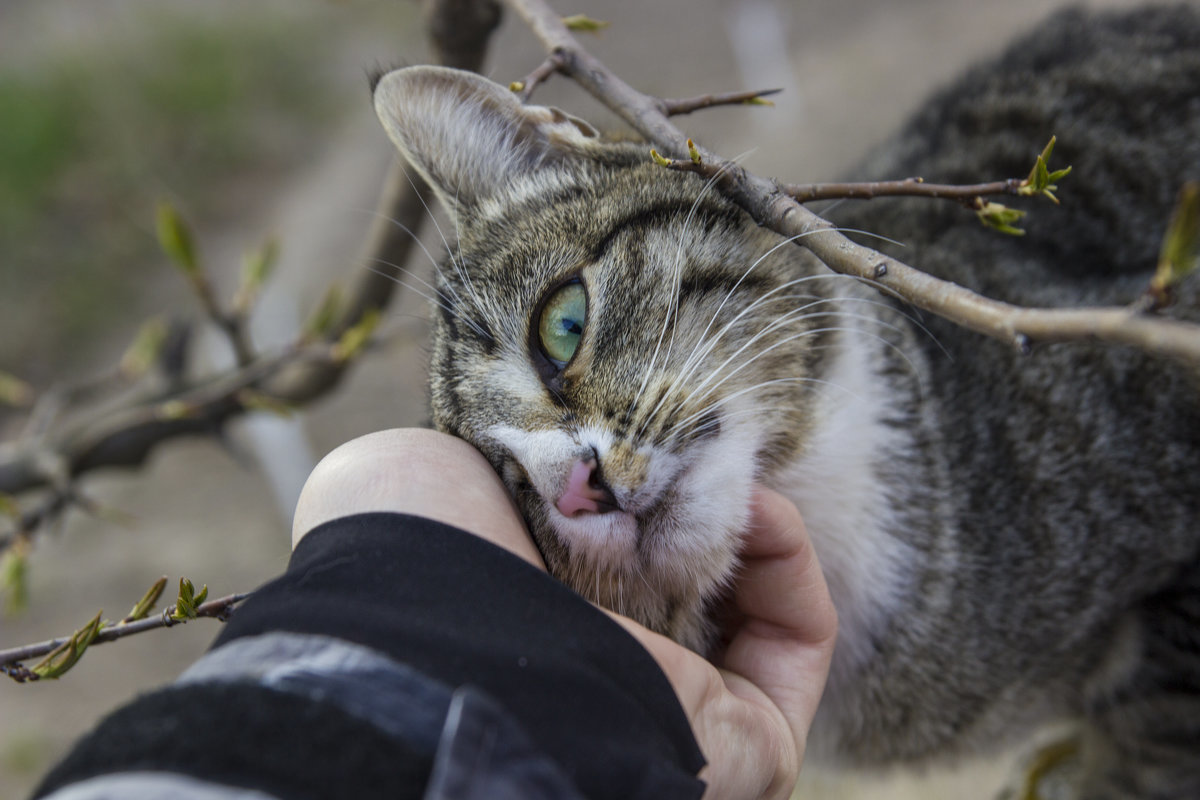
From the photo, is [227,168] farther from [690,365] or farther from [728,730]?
[728,730]

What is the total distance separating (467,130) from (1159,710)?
189cm

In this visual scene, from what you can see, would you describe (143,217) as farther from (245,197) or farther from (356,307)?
(356,307)

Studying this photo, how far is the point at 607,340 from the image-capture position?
4.45 ft

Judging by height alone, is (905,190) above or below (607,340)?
above

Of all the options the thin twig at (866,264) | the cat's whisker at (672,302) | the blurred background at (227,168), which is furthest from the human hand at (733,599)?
the blurred background at (227,168)

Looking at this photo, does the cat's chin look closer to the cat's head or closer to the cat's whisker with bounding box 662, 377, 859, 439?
the cat's head

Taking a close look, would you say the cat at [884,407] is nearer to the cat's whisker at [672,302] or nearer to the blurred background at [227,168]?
the cat's whisker at [672,302]

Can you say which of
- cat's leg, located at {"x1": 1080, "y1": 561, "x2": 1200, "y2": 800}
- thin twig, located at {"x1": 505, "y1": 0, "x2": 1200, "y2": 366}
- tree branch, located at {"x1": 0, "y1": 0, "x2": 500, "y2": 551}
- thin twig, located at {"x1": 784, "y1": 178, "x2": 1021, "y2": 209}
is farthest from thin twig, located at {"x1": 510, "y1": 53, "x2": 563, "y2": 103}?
cat's leg, located at {"x1": 1080, "y1": 561, "x2": 1200, "y2": 800}

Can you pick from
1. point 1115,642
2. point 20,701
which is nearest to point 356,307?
point 1115,642

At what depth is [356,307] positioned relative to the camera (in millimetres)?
2404

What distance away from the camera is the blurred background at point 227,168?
427 cm

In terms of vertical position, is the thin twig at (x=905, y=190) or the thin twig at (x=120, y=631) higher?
the thin twig at (x=905, y=190)

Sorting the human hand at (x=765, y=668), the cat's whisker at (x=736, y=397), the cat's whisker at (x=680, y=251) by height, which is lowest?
the human hand at (x=765, y=668)

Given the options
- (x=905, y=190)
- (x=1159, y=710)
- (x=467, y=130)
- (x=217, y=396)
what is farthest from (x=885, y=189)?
(x=217, y=396)
